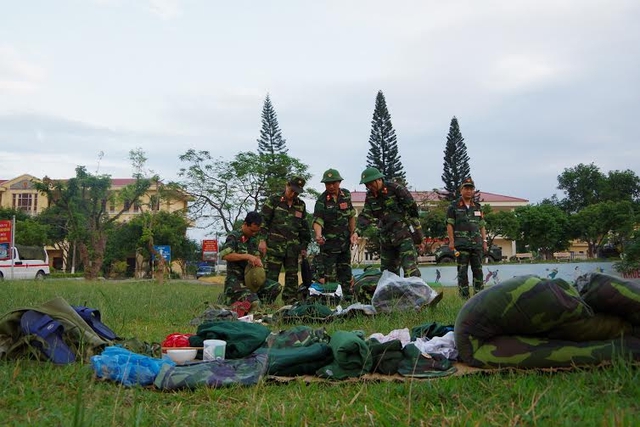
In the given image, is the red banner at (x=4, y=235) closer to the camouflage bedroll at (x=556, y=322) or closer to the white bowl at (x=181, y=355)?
the white bowl at (x=181, y=355)

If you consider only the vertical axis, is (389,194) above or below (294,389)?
above

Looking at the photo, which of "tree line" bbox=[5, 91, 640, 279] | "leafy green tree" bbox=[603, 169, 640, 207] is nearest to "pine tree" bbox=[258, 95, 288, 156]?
"tree line" bbox=[5, 91, 640, 279]

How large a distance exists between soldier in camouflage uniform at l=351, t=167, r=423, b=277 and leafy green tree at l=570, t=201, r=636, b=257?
37.0m

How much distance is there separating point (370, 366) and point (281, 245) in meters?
4.73

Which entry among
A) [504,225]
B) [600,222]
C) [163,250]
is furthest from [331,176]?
[600,222]

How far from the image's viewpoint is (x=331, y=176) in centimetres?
701

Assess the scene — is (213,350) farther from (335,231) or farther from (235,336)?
(335,231)

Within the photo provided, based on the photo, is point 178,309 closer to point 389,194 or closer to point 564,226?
point 389,194

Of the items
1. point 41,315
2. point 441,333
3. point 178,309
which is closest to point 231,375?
point 41,315

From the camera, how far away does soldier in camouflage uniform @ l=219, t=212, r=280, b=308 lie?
6.12 meters

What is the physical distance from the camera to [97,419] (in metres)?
1.96

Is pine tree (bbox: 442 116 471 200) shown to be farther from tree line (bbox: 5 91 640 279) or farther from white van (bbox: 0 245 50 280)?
white van (bbox: 0 245 50 280)

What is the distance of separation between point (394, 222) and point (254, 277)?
188cm

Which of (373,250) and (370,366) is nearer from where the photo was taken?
(370,366)
